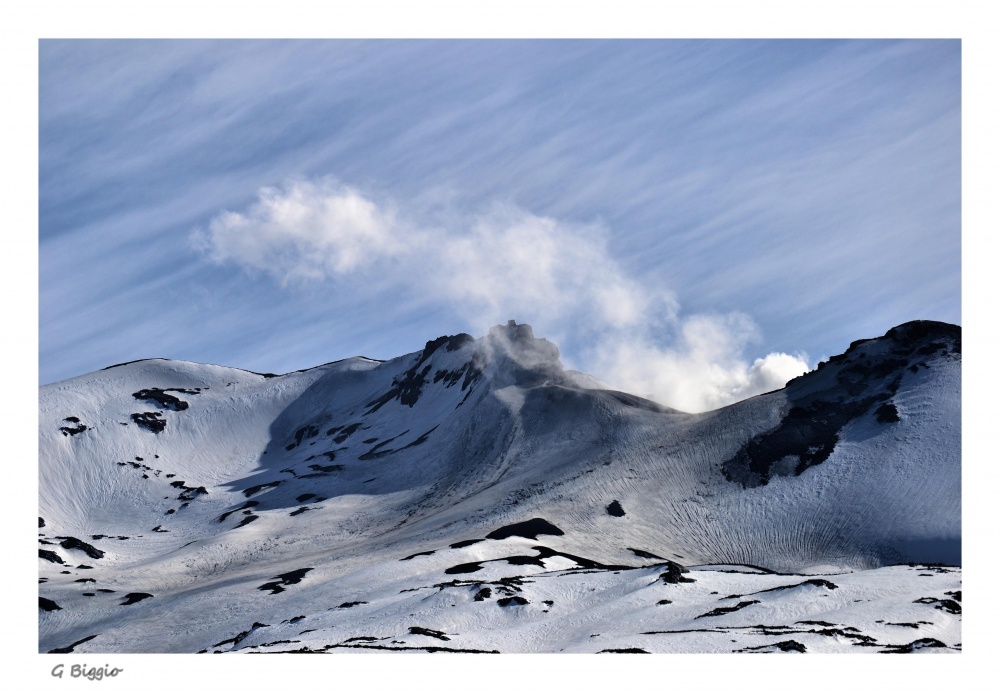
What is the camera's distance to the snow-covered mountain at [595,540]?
75938 millimetres

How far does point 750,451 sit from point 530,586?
73.5 m

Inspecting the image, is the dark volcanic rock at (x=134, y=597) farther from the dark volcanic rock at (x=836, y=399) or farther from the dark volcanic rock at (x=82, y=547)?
the dark volcanic rock at (x=836, y=399)

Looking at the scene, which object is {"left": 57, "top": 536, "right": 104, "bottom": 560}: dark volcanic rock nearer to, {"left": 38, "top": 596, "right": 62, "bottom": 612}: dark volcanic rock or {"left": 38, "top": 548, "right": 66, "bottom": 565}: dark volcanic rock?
{"left": 38, "top": 548, "right": 66, "bottom": 565}: dark volcanic rock

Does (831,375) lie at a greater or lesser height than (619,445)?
greater

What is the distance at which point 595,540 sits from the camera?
130m

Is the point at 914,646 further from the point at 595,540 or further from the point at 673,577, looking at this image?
the point at 595,540

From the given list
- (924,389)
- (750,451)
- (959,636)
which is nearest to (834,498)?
(750,451)

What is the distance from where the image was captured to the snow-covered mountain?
75938mm

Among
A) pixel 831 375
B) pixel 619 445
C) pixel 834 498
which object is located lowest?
pixel 834 498

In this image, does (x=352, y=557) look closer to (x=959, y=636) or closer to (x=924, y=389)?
(x=959, y=636)

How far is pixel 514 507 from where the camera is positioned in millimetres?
145000

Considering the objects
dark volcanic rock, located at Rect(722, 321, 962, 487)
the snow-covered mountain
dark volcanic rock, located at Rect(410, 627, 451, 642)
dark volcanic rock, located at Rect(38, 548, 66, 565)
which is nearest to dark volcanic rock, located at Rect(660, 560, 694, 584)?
the snow-covered mountain

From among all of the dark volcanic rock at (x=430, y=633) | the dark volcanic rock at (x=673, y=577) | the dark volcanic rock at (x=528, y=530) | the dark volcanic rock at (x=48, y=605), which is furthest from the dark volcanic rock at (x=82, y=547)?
the dark volcanic rock at (x=673, y=577)
